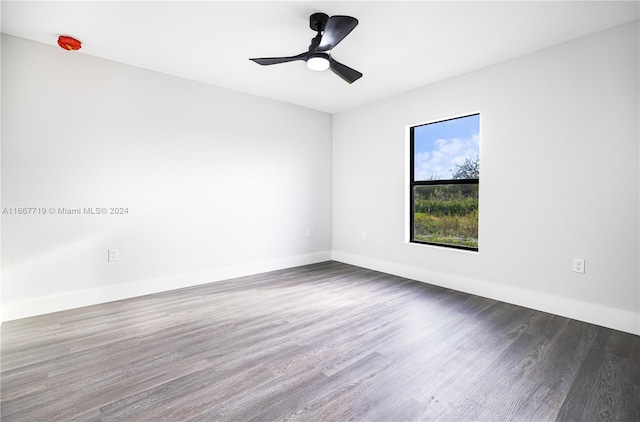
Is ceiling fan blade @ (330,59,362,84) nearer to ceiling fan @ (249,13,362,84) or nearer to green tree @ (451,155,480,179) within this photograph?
ceiling fan @ (249,13,362,84)

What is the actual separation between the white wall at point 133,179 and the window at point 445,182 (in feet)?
5.63

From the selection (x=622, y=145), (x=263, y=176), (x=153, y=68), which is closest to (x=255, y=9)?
(x=153, y=68)

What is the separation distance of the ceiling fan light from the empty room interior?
0.02 metres

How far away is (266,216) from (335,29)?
267cm

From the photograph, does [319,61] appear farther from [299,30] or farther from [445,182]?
[445,182]

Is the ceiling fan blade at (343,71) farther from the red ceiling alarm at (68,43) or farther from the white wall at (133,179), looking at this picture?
the red ceiling alarm at (68,43)

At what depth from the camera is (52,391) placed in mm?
1681

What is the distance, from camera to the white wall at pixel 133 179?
2.69 meters

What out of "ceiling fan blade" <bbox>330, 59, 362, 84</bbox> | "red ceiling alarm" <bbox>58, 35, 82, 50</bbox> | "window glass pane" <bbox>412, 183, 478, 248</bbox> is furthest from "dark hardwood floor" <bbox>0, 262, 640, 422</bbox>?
"red ceiling alarm" <bbox>58, 35, 82, 50</bbox>

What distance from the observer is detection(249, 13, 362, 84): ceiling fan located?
209 cm

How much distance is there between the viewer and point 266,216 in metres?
4.28

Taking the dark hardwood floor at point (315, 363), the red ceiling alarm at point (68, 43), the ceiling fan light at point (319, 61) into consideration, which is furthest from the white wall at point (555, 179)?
the red ceiling alarm at point (68, 43)

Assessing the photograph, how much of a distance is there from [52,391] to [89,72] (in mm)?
2781

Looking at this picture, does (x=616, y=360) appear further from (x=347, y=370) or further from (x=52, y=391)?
(x=52, y=391)
